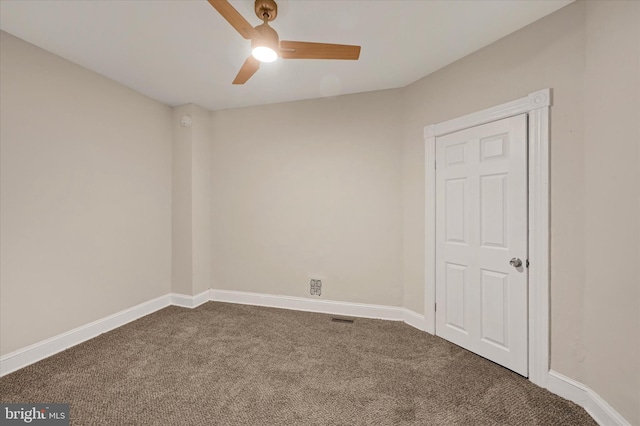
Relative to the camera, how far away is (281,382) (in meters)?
2.11

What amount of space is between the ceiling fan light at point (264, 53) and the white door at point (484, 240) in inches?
73.6

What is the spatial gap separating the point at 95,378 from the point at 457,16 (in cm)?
379

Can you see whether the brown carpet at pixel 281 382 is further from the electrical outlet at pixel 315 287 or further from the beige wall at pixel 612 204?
the electrical outlet at pixel 315 287

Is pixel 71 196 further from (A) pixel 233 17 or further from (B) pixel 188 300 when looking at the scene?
(A) pixel 233 17

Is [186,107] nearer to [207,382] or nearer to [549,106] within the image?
[207,382]

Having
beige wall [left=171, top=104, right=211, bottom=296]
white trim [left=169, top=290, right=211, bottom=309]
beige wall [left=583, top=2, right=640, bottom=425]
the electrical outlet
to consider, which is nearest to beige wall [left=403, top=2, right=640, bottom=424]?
beige wall [left=583, top=2, right=640, bottom=425]

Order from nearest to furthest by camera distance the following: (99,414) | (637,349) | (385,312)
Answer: (637,349) → (99,414) → (385,312)

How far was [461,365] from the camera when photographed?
7.66ft

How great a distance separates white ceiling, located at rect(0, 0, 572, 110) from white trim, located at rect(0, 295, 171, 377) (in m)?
2.55

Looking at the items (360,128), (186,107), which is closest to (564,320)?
(360,128)

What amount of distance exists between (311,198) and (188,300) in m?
2.11

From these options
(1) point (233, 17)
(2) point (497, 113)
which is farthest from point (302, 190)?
(1) point (233, 17)

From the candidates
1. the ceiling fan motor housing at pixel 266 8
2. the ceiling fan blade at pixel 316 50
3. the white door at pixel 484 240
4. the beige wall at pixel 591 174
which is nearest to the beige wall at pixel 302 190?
the beige wall at pixel 591 174

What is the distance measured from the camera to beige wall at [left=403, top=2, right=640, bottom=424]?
1.58 m
